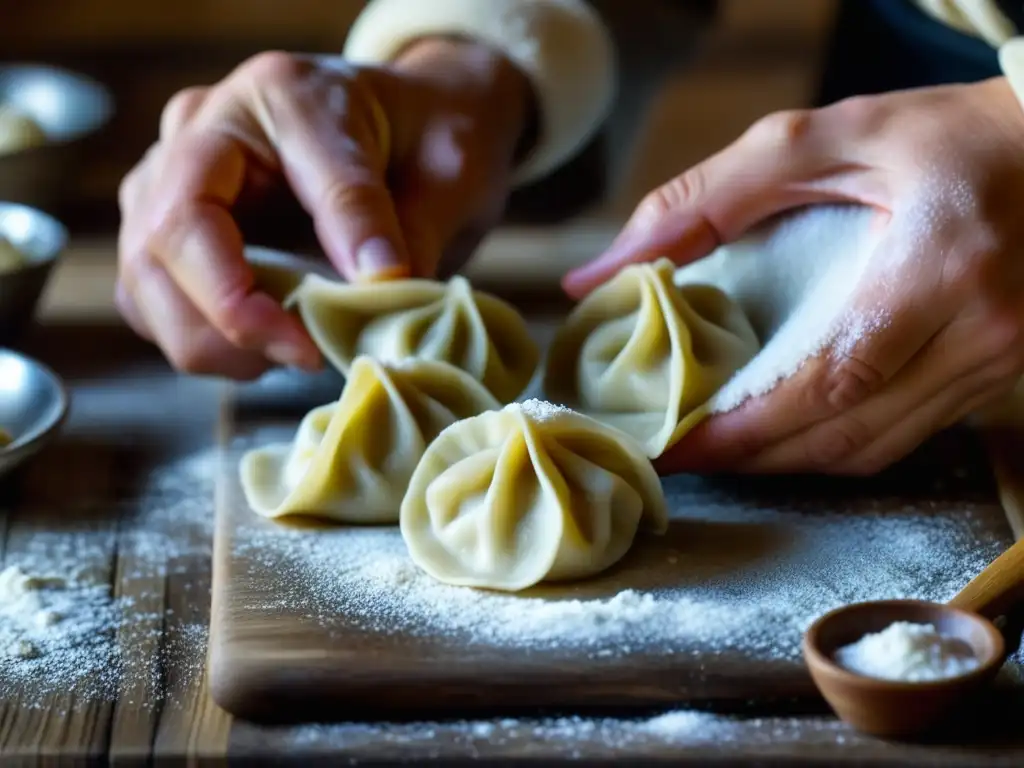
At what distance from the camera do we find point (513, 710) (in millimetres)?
1105

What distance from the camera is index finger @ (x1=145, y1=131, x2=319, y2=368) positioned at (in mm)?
1521

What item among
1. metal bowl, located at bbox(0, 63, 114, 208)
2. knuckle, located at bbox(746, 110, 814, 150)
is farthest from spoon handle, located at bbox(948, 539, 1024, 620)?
metal bowl, located at bbox(0, 63, 114, 208)

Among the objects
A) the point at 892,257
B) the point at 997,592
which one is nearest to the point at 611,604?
the point at 997,592

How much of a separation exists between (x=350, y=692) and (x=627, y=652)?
0.74 ft

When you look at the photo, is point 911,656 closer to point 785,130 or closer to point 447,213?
point 785,130

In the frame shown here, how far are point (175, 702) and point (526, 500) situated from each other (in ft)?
1.16

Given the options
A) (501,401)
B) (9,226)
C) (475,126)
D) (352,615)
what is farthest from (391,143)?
(352,615)

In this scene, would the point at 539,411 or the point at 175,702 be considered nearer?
the point at 175,702

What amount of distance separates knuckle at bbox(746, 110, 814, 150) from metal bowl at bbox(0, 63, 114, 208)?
1003 millimetres

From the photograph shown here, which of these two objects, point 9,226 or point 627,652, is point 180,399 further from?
point 627,652

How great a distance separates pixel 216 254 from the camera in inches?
60.1

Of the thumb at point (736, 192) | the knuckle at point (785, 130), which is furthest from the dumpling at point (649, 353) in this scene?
the knuckle at point (785, 130)

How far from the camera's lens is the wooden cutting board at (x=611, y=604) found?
1.10m

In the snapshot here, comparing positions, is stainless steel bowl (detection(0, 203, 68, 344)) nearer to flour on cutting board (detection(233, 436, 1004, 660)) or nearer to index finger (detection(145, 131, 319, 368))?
index finger (detection(145, 131, 319, 368))
